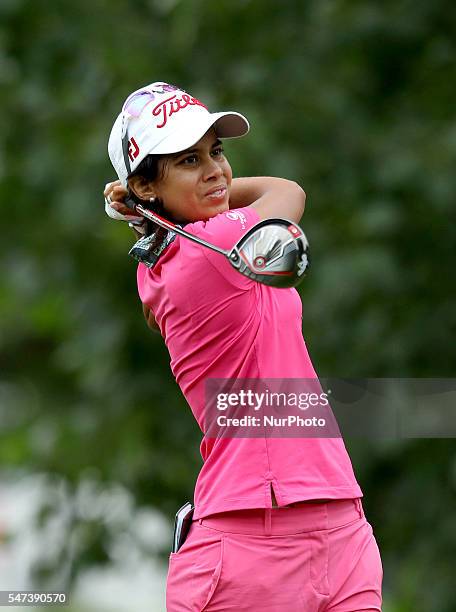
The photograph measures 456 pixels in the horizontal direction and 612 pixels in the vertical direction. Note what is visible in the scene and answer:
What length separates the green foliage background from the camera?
641 cm

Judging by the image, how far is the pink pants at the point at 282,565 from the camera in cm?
264

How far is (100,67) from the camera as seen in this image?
6426mm

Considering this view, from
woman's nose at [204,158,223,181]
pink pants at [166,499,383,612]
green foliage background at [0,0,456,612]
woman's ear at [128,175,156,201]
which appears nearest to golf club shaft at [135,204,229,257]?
woman's ear at [128,175,156,201]

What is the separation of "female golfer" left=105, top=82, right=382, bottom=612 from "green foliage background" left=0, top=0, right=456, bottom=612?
3358 mm

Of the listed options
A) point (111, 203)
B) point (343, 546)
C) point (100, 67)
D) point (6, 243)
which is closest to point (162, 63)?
point (100, 67)

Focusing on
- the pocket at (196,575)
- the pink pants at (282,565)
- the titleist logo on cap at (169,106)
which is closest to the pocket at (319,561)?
the pink pants at (282,565)

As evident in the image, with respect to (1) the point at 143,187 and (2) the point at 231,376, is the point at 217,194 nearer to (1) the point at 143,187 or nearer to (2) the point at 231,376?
(1) the point at 143,187

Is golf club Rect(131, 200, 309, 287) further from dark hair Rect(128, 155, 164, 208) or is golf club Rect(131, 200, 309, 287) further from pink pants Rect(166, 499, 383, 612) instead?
pink pants Rect(166, 499, 383, 612)

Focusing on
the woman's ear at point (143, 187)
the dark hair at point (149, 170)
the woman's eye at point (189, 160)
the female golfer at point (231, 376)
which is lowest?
the female golfer at point (231, 376)

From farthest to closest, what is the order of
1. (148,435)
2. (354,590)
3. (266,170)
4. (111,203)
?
1. (148,435)
2. (266,170)
3. (111,203)
4. (354,590)

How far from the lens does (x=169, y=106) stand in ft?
9.04

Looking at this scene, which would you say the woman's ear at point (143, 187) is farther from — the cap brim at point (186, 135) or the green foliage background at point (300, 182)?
the green foliage background at point (300, 182)

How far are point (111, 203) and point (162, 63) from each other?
151 inches

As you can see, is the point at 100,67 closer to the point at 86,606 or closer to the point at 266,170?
the point at 266,170
